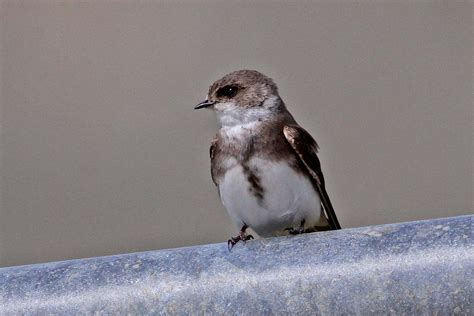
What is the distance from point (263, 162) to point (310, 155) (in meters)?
0.11

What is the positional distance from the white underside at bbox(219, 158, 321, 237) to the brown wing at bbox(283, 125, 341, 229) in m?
0.02

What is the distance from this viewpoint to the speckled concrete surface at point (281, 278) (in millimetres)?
877

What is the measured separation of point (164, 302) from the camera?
93 cm

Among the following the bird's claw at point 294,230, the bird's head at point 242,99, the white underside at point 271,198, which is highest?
the bird's head at point 242,99

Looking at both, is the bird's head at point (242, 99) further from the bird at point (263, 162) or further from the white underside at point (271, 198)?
the white underside at point (271, 198)

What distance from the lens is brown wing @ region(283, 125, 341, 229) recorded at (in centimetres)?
183

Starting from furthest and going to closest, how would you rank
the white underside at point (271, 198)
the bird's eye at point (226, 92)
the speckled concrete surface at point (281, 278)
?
1. the bird's eye at point (226, 92)
2. the white underside at point (271, 198)
3. the speckled concrete surface at point (281, 278)

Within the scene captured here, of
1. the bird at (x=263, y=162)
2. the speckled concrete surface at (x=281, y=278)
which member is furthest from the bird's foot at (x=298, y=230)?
the speckled concrete surface at (x=281, y=278)

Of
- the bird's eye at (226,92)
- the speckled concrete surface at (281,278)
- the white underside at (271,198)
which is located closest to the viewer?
the speckled concrete surface at (281,278)

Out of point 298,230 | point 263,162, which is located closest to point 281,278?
point 263,162

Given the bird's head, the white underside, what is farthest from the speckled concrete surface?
the bird's head

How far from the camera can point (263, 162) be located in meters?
1.80

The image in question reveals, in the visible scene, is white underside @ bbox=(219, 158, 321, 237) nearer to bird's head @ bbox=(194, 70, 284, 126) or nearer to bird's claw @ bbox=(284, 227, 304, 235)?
bird's claw @ bbox=(284, 227, 304, 235)

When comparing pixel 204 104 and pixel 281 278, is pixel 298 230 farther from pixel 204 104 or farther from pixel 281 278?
pixel 281 278
